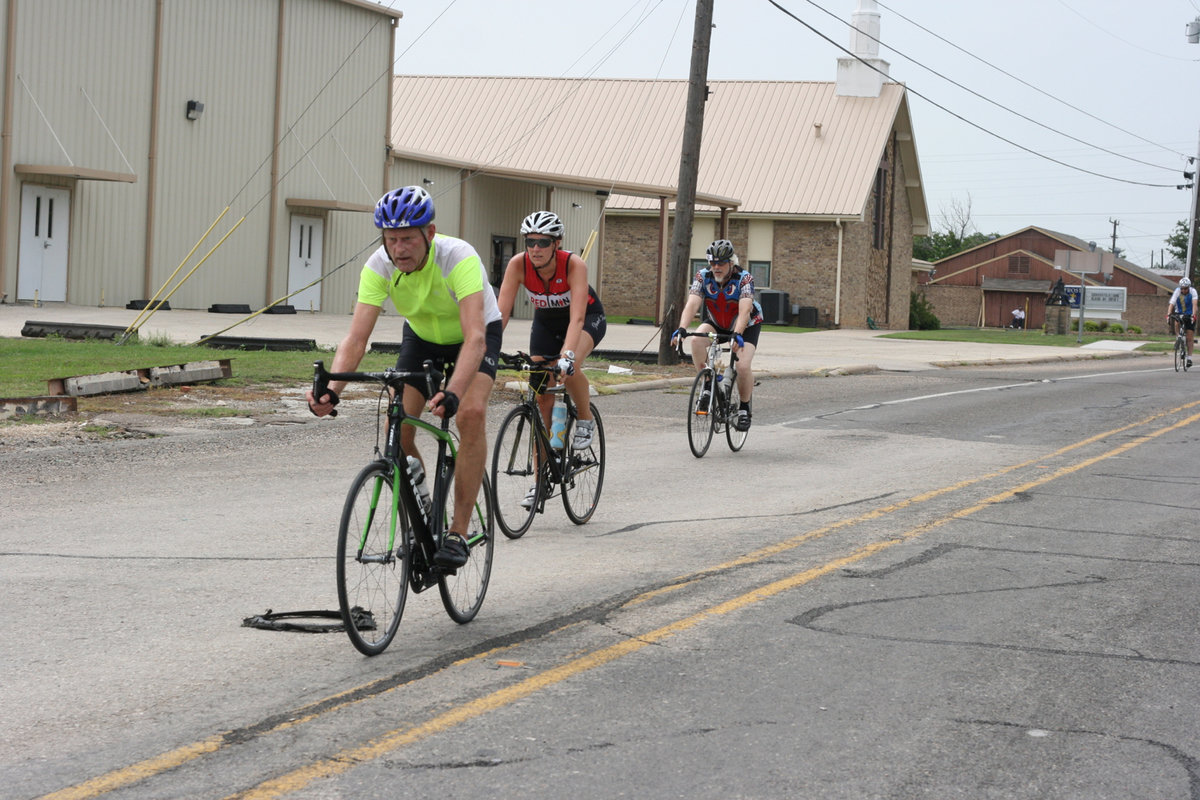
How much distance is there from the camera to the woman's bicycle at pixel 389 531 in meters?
5.35

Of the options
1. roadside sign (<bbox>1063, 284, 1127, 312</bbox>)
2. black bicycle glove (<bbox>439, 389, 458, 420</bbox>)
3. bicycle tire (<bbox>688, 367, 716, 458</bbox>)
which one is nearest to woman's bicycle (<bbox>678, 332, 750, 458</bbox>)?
bicycle tire (<bbox>688, 367, 716, 458</bbox>)

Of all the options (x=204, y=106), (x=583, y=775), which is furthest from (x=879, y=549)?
(x=204, y=106)

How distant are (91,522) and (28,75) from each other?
20.8 m

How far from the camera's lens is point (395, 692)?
16.8ft

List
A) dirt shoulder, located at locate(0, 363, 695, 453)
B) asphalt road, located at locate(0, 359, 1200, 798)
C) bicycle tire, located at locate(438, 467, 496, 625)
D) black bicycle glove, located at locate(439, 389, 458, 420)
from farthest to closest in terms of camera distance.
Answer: dirt shoulder, located at locate(0, 363, 695, 453)
bicycle tire, located at locate(438, 467, 496, 625)
black bicycle glove, located at locate(439, 389, 458, 420)
asphalt road, located at locate(0, 359, 1200, 798)

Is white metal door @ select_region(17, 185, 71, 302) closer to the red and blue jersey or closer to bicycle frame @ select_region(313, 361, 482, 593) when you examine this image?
the red and blue jersey

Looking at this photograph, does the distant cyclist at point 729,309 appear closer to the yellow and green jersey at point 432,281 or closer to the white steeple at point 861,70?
the yellow and green jersey at point 432,281

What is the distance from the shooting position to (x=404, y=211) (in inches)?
223

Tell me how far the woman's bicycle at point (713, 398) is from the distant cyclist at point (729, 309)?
55 mm

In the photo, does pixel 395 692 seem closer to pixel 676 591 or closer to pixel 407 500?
pixel 407 500

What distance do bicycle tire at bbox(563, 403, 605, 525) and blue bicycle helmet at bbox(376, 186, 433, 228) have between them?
123 inches

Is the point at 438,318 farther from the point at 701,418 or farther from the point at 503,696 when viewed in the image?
the point at 701,418

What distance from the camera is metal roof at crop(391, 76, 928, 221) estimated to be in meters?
47.8

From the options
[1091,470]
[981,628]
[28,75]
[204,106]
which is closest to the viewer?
[981,628]
